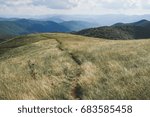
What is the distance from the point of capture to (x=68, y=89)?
1377 centimetres

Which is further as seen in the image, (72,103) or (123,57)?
(123,57)

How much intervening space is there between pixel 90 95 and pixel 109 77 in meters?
3.39

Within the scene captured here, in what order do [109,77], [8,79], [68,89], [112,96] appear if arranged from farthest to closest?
[8,79], [109,77], [68,89], [112,96]

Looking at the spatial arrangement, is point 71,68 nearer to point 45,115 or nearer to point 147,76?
point 147,76

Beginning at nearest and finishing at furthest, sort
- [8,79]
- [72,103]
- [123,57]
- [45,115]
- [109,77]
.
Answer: [45,115]
[72,103]
[109,77]
[8,79]
[123,57]

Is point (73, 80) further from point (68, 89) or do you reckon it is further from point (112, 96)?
point (112, 96)

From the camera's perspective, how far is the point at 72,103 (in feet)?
35.4

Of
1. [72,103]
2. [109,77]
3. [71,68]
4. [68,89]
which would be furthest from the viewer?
[71,68]

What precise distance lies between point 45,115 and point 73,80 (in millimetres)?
6244

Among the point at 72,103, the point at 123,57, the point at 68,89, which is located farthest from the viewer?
the point at 123,57

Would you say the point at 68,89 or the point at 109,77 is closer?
the point at 68,89

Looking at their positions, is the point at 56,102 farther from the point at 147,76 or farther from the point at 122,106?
the point at 147,76

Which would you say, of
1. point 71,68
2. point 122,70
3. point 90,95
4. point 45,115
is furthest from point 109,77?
point 45,115

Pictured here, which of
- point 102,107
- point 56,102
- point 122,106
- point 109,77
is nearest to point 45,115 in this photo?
point 56,102
